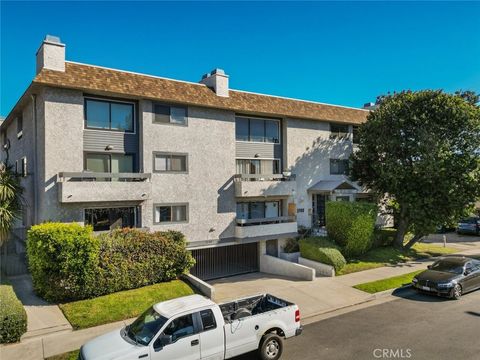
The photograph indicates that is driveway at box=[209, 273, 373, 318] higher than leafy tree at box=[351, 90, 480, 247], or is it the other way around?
leafy tree at box=[351, 90, 480, 247]

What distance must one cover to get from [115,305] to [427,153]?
18.5 m

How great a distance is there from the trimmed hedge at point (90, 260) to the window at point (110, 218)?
1790mm

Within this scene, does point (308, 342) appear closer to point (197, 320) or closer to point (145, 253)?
point (197, 320)

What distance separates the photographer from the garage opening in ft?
64.3

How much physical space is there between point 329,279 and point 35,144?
15.8 metres

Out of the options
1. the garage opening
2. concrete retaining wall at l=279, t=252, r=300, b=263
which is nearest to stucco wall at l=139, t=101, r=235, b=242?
the garage opening

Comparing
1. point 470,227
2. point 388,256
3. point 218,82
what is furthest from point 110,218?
point 470,227

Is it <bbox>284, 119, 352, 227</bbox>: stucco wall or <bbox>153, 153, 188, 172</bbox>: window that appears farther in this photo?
<bbox>284, 119, 352, 227</bbox>: stucco wall

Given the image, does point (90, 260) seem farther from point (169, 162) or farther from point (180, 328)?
point (169, 162)

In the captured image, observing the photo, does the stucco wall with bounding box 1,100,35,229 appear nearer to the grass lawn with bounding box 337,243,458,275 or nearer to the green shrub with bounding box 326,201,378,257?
the grass lawn with bounding box 337,243,458,275

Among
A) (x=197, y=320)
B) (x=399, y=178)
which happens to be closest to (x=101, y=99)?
(x=197, y=320)

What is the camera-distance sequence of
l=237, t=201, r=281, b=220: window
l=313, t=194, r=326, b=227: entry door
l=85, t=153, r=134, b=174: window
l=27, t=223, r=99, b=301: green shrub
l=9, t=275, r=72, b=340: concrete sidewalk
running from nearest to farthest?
l=9, t=275, r=72, b=340: concrete sidewalk → l=27, t=223, r=99, b=301: green shrub → l=85, t=153, r=134, b=174: window → l=237, t=201, r=281, b=220: window → l=313, t=194, r=326, b=227: entry door

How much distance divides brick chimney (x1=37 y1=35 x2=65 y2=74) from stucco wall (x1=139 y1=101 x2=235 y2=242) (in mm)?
3966

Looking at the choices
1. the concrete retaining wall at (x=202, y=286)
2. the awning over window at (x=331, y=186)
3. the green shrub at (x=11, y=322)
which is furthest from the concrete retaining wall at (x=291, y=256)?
the green shrub at (x=11, y=322)
